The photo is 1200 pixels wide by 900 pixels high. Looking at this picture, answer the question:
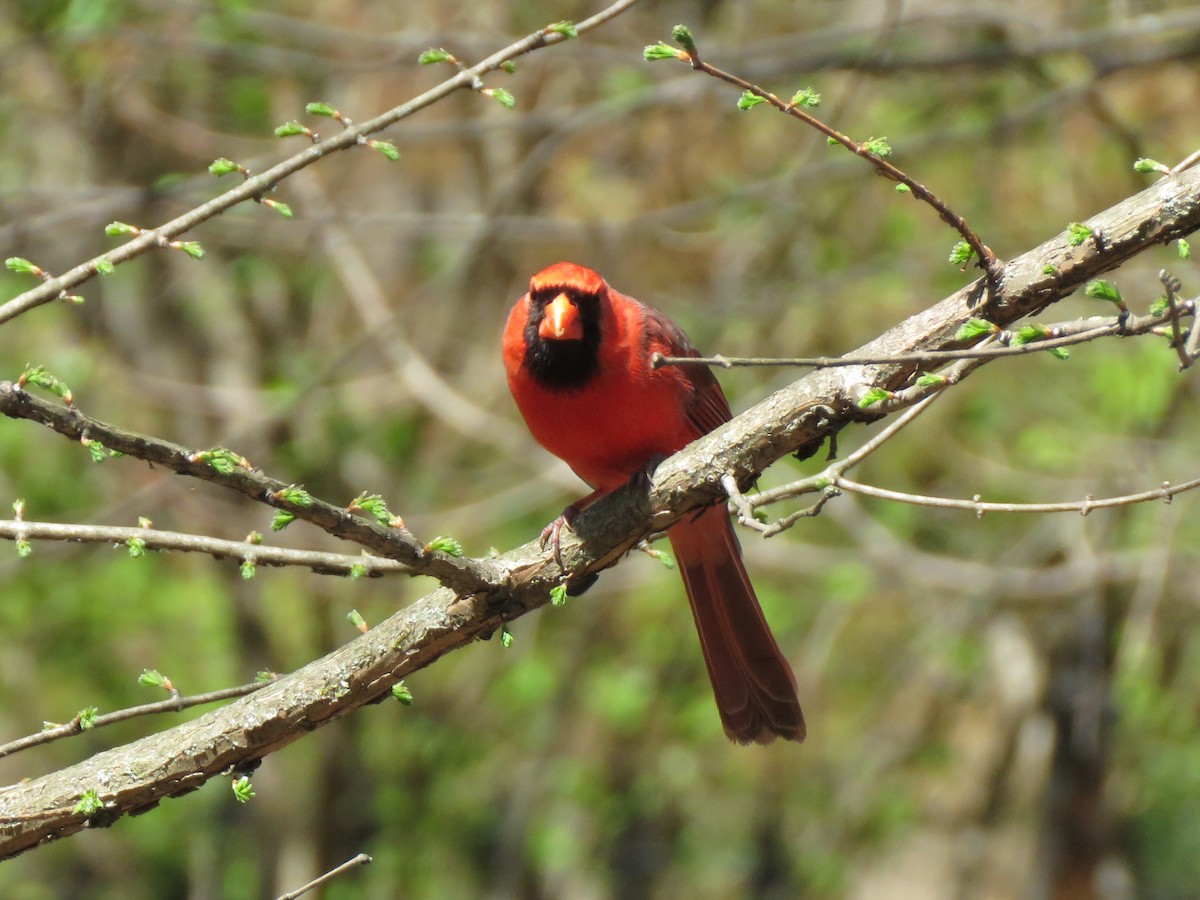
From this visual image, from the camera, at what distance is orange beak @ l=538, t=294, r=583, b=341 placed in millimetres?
3314

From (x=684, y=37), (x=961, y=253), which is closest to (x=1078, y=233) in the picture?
(x=961, y=253)

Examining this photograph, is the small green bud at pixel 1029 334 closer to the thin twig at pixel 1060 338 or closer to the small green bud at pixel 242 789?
the thin twig at pixel 1060 338

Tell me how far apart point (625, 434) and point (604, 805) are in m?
4.25

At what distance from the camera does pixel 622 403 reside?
3.40 metres

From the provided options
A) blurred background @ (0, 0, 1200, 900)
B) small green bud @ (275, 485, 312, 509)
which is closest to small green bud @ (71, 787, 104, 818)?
small green bud @ (275, 485, 312, 509)

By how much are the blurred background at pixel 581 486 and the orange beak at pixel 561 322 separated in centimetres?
261

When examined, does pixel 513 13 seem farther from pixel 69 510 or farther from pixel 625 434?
pixel 625 434

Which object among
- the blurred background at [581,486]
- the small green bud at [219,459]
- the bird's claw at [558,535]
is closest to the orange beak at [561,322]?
the bird's claw at [558,535]

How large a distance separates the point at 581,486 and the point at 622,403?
11.3 feet

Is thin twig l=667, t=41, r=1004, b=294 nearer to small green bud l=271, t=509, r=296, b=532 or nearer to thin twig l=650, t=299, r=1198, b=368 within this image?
thin twig l=650, t=299, r=1198, b=368

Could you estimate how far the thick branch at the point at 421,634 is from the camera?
250 cm

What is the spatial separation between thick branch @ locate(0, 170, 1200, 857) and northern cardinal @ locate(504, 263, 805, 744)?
48 cm

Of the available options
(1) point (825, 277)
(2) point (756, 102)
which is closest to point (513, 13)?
(1) point (825, 277)

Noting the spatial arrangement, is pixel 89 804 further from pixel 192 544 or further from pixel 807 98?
pixel 807 98
